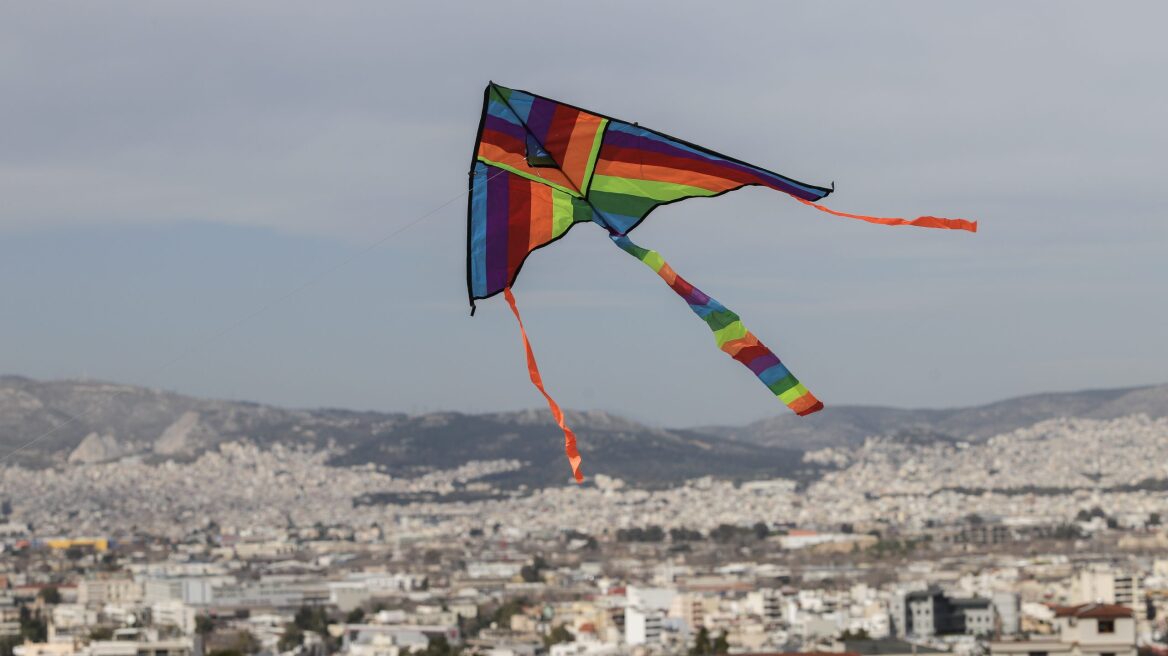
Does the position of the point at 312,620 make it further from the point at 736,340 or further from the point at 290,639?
the point at 736,340

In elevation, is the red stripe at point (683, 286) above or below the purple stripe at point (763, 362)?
above

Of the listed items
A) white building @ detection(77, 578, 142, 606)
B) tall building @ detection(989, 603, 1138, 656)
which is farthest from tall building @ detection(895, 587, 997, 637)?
tall building @ detection(989, 603, 1138, 656)

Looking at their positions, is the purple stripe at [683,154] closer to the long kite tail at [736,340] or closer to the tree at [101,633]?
the long kite tail at [736,340]

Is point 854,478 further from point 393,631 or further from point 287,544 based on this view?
point 393,631

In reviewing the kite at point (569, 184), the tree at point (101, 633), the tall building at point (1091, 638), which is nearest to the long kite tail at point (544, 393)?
the kite at point (569, 184)

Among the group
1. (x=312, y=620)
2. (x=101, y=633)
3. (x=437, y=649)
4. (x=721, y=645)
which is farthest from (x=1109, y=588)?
(x=101, y=633)

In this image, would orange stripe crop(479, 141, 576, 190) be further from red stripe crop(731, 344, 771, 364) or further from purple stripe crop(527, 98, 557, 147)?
red stripe crop(731, 344, 771, 364)

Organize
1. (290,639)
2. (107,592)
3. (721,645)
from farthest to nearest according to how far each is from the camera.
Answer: (107,592) < (290,639) < (721,645)
